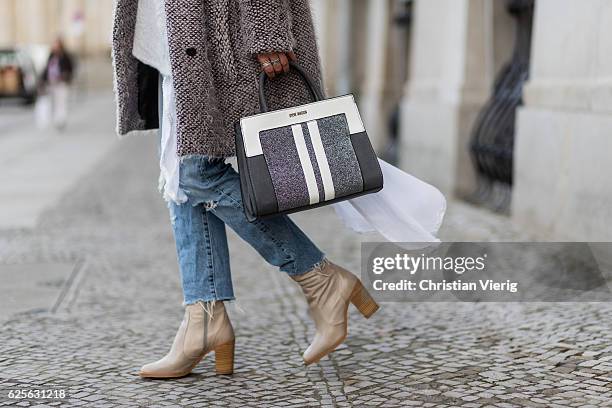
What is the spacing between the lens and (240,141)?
3.40 meters

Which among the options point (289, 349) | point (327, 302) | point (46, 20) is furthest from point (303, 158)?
point (46, 20)

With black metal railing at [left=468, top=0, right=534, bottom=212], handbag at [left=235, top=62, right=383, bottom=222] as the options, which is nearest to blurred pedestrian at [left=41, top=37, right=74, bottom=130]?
black metal railing at [left=468, top=0, right=534, bottom=212]

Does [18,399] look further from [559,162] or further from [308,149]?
[559,162]

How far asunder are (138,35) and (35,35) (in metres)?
56.5

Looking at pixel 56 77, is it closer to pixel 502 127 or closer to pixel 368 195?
pixel 502 127

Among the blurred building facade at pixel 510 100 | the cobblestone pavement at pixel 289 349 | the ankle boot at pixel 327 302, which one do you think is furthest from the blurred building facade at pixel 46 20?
the ankle boot at pixel 327 302

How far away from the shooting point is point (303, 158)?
11.1 ft

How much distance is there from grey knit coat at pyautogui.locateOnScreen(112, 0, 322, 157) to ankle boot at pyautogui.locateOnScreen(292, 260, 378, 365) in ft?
1.65

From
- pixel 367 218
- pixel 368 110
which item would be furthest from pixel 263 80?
pixel 368 110

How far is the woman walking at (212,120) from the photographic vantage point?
348cm

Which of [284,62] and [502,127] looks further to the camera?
[502,127]

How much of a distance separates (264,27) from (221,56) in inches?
6.9

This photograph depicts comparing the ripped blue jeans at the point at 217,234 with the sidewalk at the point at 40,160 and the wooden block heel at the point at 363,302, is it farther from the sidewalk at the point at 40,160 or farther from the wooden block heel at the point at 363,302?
the sidewalk at the point at 40,160

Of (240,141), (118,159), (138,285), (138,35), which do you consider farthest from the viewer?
(118,159)
